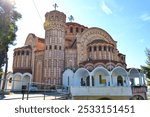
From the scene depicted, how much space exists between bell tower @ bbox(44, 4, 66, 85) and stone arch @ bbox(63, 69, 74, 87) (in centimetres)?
111

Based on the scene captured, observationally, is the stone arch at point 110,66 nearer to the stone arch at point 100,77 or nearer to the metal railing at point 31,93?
the stone arch at point 100,77

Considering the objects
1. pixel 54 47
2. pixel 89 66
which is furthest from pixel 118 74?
pixel 54 47

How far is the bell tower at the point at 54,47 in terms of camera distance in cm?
2862

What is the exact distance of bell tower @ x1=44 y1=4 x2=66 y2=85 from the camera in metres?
28.6

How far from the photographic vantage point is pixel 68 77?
2745 cm

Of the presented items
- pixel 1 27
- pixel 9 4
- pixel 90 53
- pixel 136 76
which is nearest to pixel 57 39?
pixel 90 53

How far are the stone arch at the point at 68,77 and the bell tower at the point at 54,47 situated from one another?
1111 mm

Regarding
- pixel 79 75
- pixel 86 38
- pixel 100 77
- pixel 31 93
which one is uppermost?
pixel 86 38

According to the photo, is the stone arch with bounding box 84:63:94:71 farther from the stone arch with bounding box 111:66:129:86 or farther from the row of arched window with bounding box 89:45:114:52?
the row of arched window with bounding box 89:45:114:52

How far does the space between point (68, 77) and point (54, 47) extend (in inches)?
235

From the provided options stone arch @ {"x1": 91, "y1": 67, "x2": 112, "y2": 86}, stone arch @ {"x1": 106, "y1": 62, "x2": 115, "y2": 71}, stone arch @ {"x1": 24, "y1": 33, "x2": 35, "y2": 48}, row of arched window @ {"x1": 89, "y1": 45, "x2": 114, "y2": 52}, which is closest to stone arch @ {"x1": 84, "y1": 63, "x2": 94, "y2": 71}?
stone arch @ {"x1": 91, "y1": 67, "x2": 112, "y2": 86}

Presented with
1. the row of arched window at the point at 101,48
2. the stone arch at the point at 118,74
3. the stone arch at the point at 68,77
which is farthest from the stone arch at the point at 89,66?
the row of arched window at the point at 101,48

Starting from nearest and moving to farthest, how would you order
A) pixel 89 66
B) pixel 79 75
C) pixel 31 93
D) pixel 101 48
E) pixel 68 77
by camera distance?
1. pixel 31 93
2. pixel 89 66
3. pixel 79 75
4. pixel 68 77
5. pixel 101 48

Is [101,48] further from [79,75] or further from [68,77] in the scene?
[68,77]
